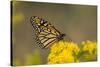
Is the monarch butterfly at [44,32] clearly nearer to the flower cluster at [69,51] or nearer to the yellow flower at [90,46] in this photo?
the flower cluster at [69,51]

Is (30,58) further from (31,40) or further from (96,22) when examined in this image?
(96,22)

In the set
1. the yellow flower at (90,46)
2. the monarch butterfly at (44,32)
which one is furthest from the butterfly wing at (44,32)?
the yellow flower at (90,46)

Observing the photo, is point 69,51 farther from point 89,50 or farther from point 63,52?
point 89,50

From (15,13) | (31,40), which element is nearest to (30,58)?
(31,40)

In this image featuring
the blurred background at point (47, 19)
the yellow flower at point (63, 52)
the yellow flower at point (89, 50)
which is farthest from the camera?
the yellow flower at point (89, 50)

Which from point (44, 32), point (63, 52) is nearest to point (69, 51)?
point (63, 52)

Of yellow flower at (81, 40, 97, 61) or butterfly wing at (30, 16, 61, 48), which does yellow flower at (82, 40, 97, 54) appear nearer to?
yellow flower at (81, 40, 97, 61)

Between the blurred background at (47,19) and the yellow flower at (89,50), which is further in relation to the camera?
the yellow flower at (89,50)

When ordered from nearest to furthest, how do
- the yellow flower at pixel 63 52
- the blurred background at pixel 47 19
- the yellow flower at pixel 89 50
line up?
the blurred background at pixel 47 19 < the yellow flower at pixel 63 52 < the yellow flower at pixel 89 50
